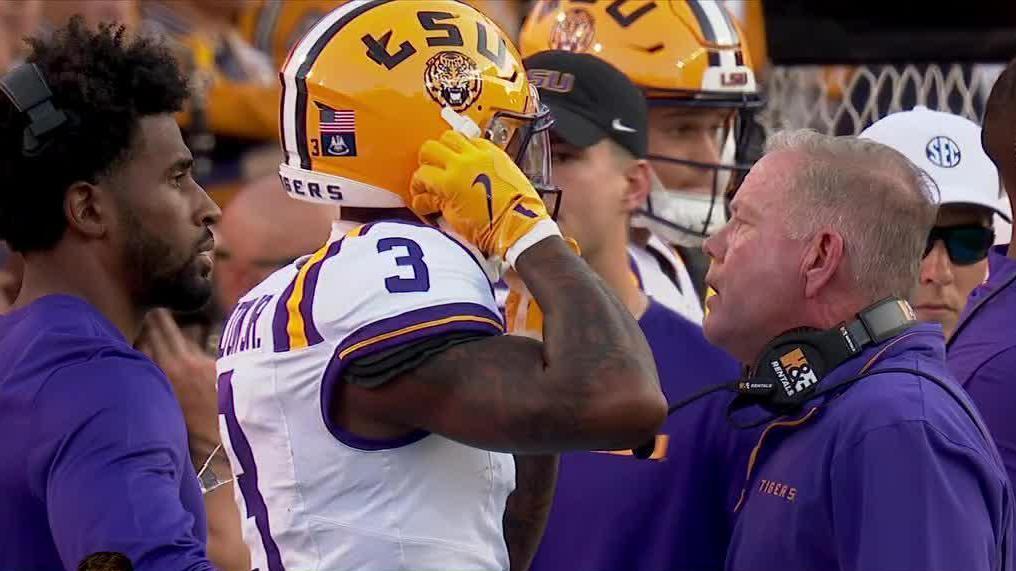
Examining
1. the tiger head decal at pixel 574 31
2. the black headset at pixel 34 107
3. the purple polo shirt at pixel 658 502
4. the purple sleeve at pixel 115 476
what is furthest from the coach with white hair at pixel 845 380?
the tiger head decal at pixel 574 31

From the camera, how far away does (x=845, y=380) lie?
2621 millimetres

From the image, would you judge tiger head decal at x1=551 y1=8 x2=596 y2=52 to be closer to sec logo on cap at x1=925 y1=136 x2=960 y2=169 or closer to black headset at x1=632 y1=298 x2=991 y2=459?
sec logo on cap at x1=925 y1=136 x2=960 y2=169

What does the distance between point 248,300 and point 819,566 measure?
100cm

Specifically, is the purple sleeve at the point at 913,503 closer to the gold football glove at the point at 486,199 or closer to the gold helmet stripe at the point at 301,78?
the gold football glove at the point at 486,199

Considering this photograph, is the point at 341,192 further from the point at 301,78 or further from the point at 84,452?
the point at 84,452

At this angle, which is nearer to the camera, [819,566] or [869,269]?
[819,566]

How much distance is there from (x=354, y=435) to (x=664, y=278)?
2172 millimetres

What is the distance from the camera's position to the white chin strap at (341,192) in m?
2.74

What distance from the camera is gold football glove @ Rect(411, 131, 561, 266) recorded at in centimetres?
255

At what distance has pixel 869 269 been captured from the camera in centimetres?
271

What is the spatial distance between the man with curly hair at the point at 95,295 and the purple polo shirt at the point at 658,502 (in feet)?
2.78

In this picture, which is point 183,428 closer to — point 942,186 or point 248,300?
point 248,300

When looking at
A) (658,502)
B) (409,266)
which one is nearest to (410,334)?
(409,266)

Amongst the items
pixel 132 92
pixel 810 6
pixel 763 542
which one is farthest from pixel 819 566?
pixel 810 6
